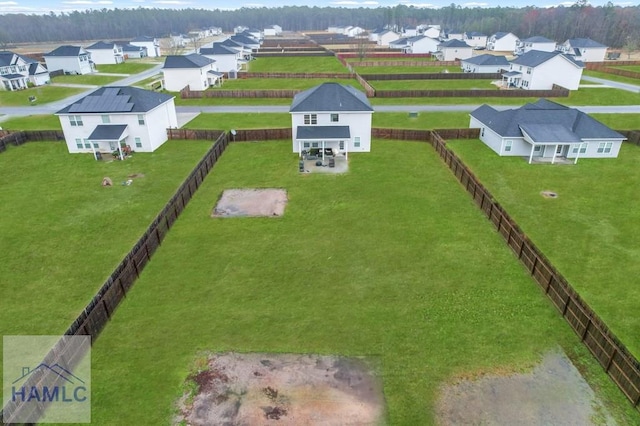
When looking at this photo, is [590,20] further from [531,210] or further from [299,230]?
[299,230]

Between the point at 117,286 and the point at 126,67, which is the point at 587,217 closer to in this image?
the point at 117,286

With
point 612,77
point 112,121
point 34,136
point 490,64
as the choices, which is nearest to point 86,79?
point 34,136

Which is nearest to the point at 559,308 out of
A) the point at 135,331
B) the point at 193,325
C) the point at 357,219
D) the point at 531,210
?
the point at 531,210

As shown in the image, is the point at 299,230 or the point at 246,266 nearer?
the point at 246,266

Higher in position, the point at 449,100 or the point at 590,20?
the point at 590,20

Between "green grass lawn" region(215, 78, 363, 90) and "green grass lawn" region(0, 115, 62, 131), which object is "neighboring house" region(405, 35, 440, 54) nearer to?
"green grass lawn" region(215, 78, 363, 90)

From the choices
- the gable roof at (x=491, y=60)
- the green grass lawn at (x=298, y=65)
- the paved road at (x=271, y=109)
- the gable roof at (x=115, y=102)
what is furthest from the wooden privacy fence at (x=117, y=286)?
the gable roof at (x=491, y=60)

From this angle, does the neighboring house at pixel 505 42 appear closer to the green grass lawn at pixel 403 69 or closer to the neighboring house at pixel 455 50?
the neighboring house at pixel 455 50
